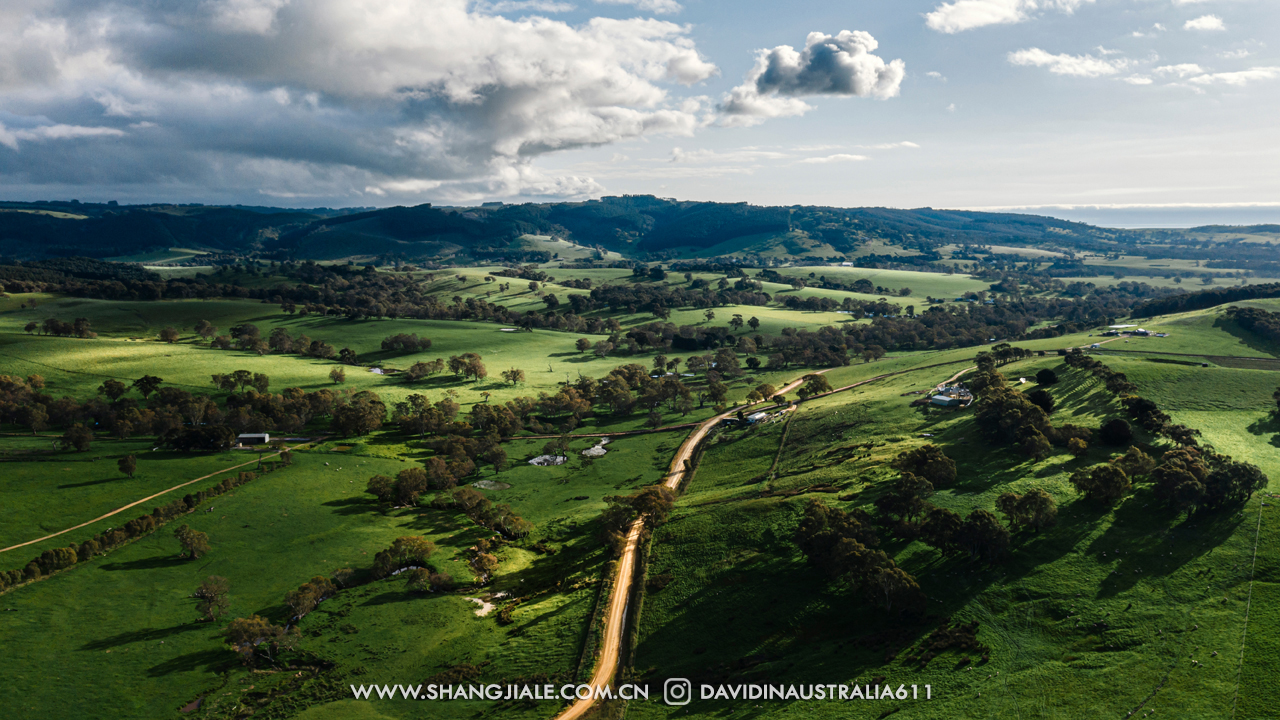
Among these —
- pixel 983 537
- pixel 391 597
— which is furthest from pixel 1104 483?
pixel 391 597

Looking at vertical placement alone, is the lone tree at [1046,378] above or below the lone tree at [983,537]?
above

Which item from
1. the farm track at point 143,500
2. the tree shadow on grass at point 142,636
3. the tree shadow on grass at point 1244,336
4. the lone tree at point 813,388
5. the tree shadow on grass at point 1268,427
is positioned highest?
the tree shadow on grass at point 1244,336

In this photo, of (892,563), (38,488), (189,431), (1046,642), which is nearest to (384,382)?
(189,431)

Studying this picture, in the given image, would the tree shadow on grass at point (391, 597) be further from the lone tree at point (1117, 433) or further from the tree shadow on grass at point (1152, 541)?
the lone tree at point (1117, 433)

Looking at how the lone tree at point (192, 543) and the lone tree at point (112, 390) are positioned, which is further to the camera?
the lone tree at point (112, 390)

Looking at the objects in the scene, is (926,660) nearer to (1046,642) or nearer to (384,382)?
(1046,642)

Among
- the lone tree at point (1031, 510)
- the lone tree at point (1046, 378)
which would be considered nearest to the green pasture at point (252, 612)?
the lone tree at point (1031, 510)
